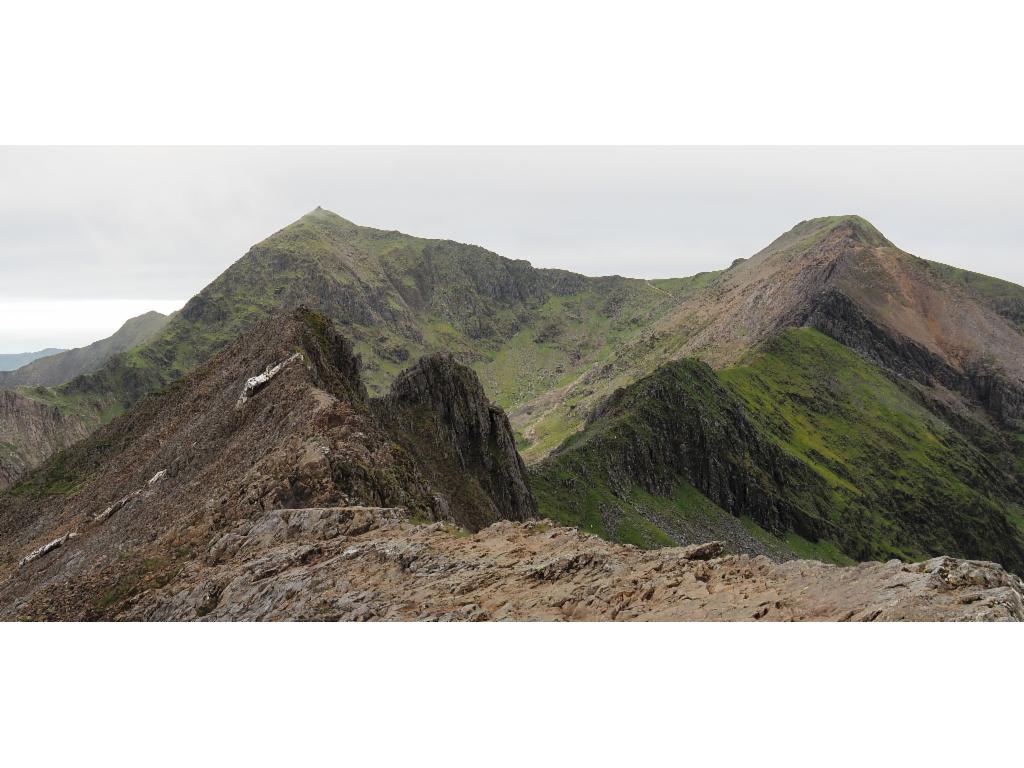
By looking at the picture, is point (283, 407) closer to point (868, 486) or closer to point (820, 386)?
point (868, 486)

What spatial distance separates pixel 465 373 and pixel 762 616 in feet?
197

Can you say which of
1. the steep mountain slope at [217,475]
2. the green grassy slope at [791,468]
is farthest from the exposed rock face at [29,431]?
the green grassy slope at [791,468]

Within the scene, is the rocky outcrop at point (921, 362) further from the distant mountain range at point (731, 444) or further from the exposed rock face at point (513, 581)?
the exposed rock face at point (513, 581)

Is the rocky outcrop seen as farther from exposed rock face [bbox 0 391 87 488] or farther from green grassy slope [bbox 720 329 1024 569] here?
exposed rock face [bbox 0 391 87 488]

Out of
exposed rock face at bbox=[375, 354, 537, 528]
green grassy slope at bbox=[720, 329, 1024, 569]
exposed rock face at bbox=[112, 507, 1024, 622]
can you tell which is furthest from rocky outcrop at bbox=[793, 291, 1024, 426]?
exposed rock face at bbox=[112, 507, 1024, 622]

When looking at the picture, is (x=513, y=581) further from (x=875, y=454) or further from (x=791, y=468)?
(x=875, y=454)

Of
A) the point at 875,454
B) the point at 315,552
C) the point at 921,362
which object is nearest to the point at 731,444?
the point at 875,454

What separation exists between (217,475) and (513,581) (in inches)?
850

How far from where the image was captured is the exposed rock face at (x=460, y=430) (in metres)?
63.8

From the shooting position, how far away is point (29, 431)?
164m

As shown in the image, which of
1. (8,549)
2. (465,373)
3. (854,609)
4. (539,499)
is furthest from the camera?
(539,499)

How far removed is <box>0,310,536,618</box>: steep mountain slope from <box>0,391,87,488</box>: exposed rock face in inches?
4533

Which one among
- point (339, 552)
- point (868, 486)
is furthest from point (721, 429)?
point (339, 552)

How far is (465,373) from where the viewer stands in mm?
75500
